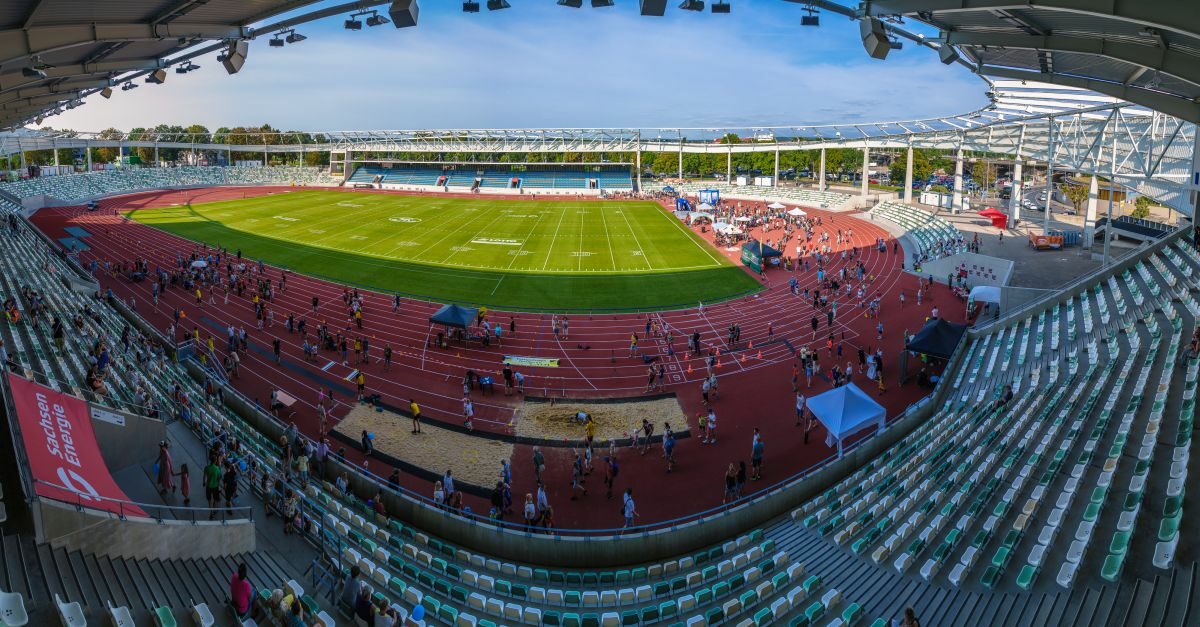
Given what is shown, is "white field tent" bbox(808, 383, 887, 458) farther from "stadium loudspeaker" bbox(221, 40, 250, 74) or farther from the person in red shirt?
"stadium loudspeaker" bbox(221, 40, 250, 74)

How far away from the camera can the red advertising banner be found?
9.14 m

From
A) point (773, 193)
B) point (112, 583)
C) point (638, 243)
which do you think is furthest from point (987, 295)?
point (773, 193)

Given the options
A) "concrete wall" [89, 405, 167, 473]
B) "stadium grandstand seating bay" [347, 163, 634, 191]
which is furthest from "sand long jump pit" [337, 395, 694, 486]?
"stadium grandstand seating bay" [347, 163, 634, 191]

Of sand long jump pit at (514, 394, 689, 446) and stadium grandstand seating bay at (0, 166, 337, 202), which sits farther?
stadium grandstand seating bay at (0, 166, 337, 202)

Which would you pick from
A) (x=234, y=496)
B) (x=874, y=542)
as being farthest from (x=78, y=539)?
(x=874, y=542)

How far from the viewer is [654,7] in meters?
9.88

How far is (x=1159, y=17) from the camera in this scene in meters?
7.48

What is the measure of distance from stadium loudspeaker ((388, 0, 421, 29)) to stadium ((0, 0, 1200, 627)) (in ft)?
0.19

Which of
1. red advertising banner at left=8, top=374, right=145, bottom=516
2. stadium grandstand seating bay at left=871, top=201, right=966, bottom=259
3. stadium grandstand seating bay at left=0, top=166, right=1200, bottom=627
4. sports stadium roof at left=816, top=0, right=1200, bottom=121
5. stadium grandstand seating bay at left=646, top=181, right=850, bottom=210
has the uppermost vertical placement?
sports stadium roof at left=816, top=0, right=1200, bottom=121

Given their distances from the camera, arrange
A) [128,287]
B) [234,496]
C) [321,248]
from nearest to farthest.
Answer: [234,496] < [128,287] < [321,248]

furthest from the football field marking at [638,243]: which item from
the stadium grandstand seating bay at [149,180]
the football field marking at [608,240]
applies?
the stadium grandstand seating bay at [149,180]

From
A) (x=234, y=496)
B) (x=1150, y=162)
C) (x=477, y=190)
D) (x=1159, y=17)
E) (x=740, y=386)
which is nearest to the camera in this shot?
(x=1159, y=17)

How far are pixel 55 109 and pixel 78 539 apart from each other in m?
32.5

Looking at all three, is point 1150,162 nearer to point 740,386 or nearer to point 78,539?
point 740,386
